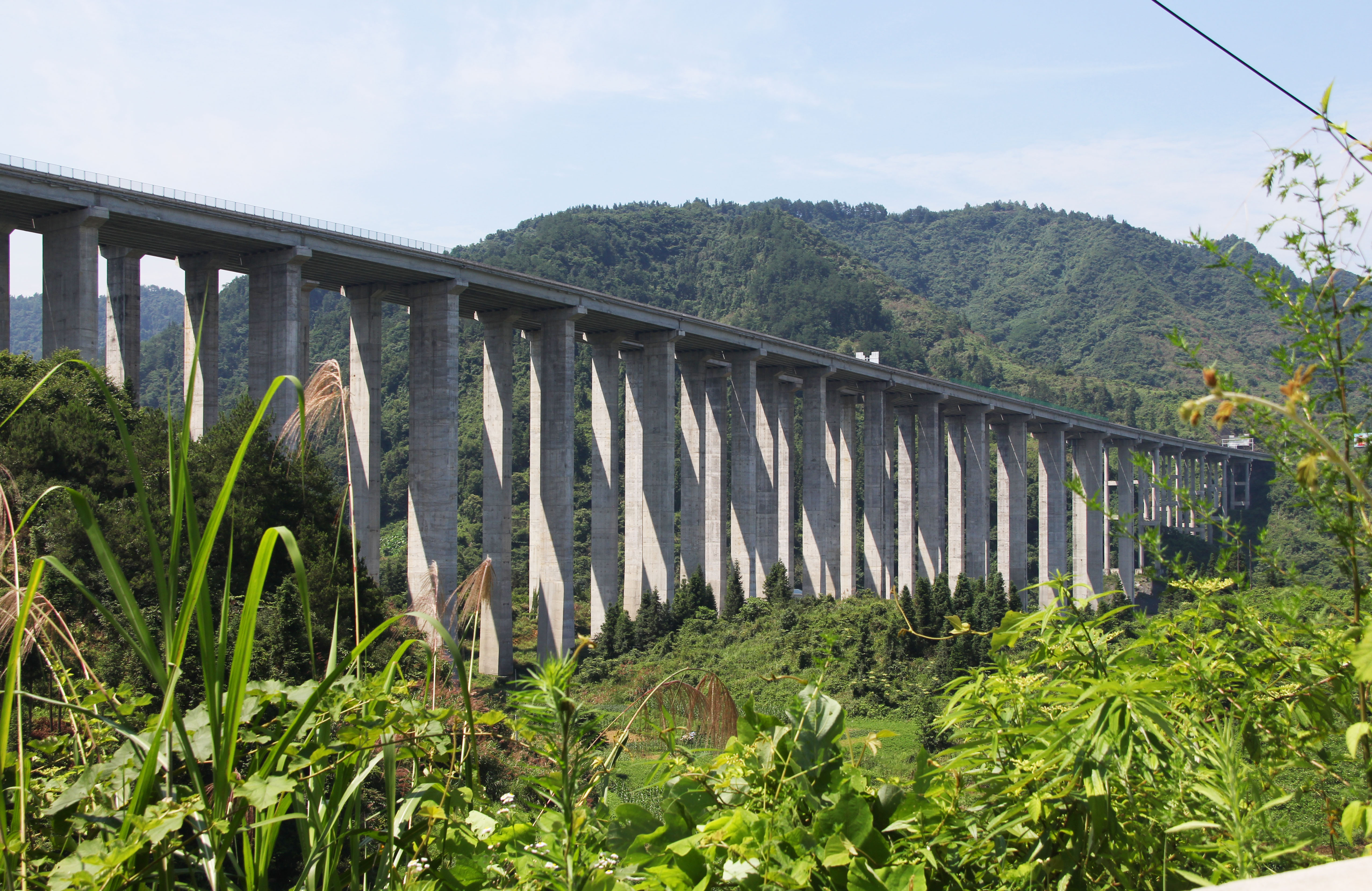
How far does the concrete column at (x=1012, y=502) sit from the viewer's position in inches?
3189

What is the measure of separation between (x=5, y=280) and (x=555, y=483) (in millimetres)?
22997

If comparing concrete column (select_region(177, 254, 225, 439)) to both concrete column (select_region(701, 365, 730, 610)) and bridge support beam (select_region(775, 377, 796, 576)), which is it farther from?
bridge support beam (select_region(775, 377, 796, 576))

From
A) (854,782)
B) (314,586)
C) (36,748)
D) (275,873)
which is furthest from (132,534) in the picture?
(854,782)

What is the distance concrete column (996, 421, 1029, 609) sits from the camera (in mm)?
81000

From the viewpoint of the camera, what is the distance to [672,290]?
164250 millimetres

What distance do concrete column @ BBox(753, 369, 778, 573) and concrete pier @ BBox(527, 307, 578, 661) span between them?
683 inches

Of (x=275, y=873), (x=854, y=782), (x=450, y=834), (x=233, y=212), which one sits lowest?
(x=275, y=873)

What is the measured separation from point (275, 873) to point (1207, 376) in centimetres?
1156

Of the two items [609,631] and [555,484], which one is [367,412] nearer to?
[555,484]

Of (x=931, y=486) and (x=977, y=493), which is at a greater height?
(x=931, y=486)

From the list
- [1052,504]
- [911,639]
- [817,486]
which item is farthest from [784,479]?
[1052,504]

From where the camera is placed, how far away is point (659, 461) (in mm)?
53531

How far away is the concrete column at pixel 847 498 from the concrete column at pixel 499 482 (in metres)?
27.6

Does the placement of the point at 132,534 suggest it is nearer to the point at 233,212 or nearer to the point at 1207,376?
the point at 233,212
